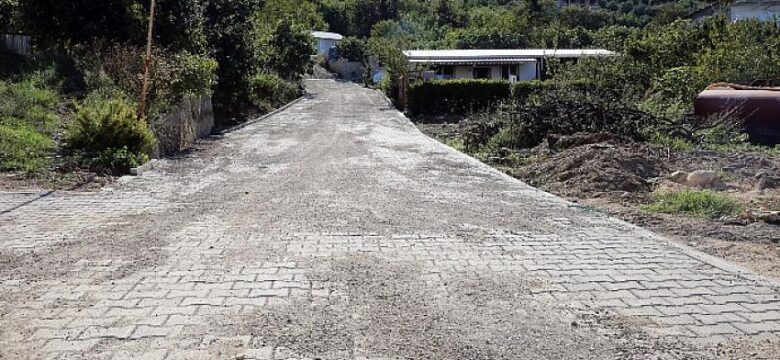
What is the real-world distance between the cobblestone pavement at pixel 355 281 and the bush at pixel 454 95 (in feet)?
66.2

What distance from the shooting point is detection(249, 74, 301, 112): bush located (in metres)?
32.5

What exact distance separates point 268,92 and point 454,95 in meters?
9.96

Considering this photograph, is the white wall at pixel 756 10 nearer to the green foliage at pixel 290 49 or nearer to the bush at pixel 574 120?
the green foliage at pixel 290 49

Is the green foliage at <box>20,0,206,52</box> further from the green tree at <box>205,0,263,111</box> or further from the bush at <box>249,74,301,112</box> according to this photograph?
the bush at <box>249,74,301,112</box>

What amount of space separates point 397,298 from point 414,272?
804 millimetres

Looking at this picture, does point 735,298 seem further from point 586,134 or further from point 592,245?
point 586,134

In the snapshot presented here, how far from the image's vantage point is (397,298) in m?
5.46

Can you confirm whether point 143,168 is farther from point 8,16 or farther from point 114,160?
point 8,16

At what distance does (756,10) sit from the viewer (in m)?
44.3

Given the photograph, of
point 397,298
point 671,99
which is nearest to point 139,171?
point 397,298

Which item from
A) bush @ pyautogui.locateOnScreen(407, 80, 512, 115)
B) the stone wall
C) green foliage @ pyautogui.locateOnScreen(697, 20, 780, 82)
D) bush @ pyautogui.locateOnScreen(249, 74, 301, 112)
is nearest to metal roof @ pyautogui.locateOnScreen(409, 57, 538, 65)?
bush @ pyautogui.locateOnScreen(249, 74, 301, 112)

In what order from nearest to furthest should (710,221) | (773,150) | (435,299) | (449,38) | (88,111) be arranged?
(435,299)
(710,221)
(88,111)
(773,150)
(449,38)

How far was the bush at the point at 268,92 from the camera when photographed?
32463 mm

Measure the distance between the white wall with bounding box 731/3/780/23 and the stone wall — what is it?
3538 centimetres
